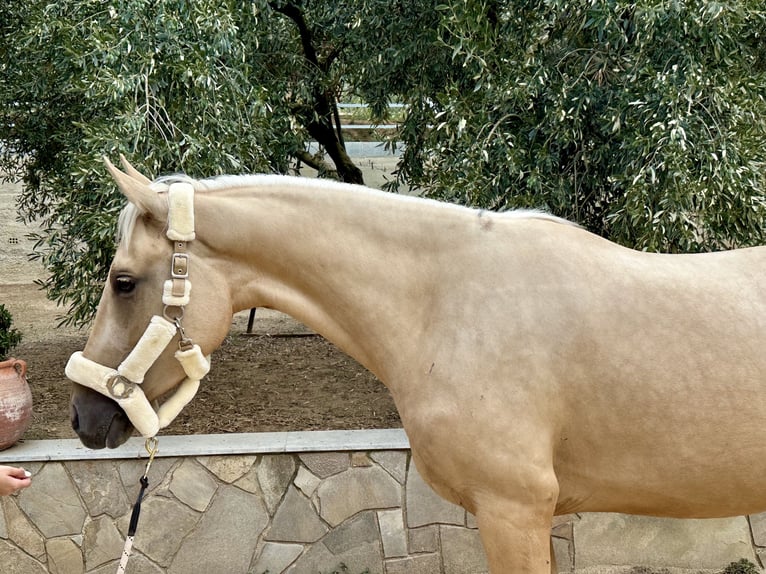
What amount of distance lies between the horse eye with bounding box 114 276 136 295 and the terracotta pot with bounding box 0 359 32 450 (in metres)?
1.93

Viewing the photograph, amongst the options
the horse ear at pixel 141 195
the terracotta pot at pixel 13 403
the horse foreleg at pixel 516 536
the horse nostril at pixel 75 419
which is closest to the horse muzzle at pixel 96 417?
the horse nostril at pixel 75 419

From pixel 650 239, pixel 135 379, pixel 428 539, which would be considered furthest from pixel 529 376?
pixel 428 539

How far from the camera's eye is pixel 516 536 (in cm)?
215

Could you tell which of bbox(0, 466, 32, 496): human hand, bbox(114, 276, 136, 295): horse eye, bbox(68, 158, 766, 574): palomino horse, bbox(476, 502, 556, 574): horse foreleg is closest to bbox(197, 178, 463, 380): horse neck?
bbox(68, 158, 766, 574): palomino horse

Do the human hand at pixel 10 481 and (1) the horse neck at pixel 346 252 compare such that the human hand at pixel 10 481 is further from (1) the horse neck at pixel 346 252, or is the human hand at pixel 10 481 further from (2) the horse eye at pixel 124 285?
(1) the horse neck at pixel 346 252

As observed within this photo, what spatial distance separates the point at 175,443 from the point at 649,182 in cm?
257

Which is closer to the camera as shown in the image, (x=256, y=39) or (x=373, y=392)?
(x=256, y=39)

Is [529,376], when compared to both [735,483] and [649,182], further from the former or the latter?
[649,182]

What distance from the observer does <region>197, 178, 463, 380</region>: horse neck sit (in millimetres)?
2281

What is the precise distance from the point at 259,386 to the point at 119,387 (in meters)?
3.30

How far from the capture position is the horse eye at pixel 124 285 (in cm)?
220

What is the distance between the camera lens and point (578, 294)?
2221mm

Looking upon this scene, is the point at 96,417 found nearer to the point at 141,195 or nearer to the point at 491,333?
the point at 141,195

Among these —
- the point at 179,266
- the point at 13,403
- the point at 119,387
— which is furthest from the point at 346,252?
the point at 13,403
